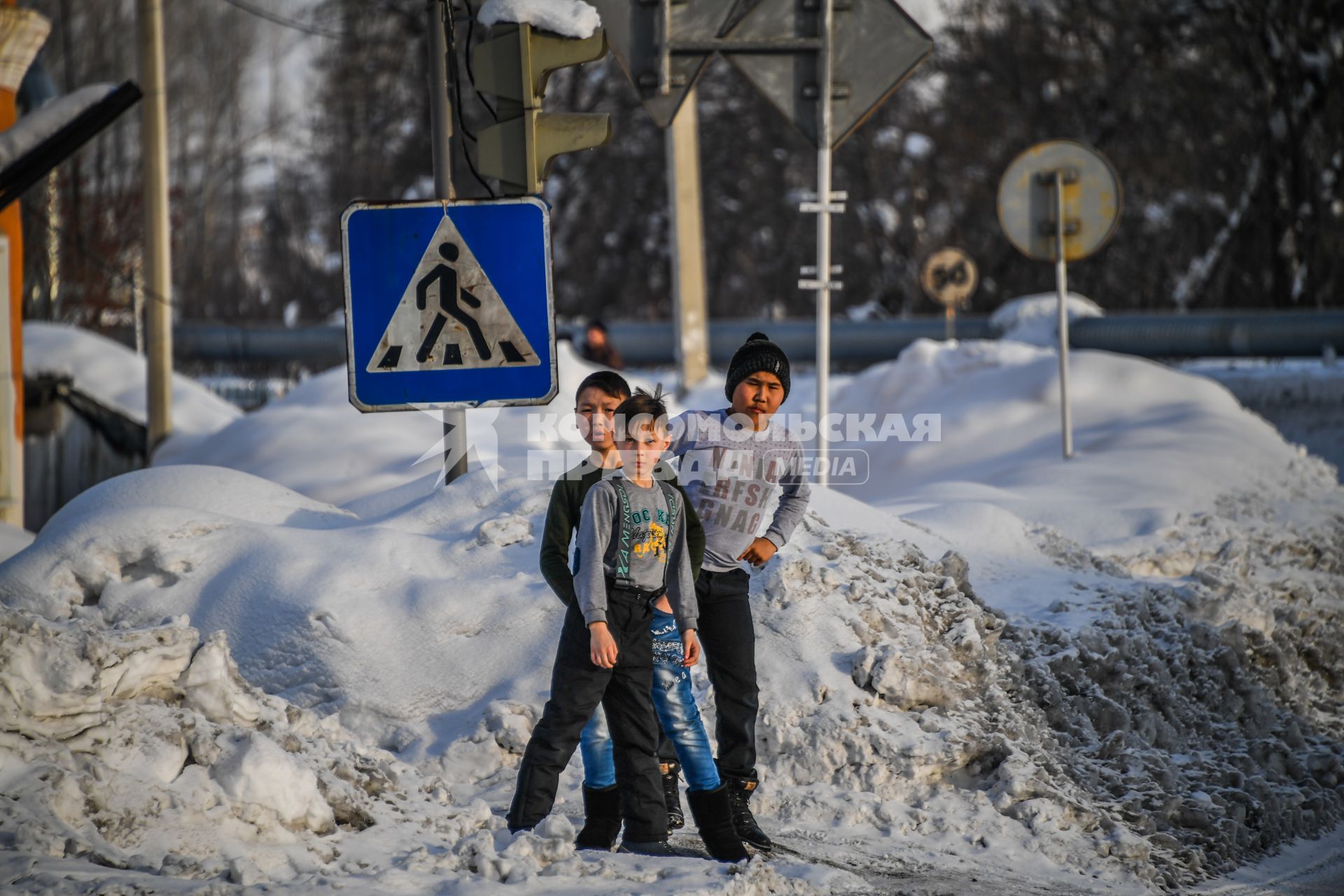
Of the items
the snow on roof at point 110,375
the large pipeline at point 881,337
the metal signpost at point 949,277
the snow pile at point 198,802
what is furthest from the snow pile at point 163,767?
the metal signpost at point 949,277

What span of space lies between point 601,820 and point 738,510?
1024 mm

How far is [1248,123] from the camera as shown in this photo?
2752 centimetres

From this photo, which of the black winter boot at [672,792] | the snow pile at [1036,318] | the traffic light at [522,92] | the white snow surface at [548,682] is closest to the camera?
the white snow surface at [548,682]

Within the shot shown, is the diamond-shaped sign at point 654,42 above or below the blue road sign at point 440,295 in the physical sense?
above

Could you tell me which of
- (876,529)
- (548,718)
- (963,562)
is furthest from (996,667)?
(548,718)

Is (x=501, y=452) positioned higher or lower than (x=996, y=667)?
higher

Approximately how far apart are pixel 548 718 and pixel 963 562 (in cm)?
265

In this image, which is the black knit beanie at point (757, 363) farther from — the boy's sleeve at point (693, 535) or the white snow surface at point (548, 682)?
the white snow surface at point (548, 682)

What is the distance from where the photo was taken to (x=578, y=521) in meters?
4.46

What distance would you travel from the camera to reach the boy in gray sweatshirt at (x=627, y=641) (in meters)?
4.35

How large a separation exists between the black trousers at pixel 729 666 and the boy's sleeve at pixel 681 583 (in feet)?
0.85

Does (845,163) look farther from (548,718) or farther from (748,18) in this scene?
(548,718)

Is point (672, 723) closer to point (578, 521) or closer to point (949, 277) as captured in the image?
point (578, 521)

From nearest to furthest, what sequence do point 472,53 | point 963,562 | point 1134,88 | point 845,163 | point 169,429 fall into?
point 472,53 < point 963,562 < point 169,429 < point 1134,88 < point 845,163
